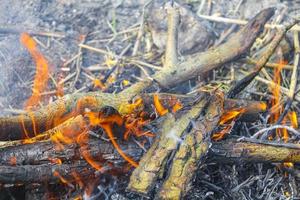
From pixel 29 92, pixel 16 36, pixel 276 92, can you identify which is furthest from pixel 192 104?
pixel 16 36

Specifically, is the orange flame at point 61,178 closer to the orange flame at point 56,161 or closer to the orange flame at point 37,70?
the orange flame at point 56,161

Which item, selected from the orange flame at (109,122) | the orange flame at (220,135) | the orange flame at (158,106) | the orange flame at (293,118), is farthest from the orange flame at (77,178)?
the orange flame at (293,118)

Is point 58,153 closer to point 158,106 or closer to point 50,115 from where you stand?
point 50,115

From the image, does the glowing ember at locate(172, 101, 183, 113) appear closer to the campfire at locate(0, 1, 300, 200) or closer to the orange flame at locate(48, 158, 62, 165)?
the campfire at locate(0, 1, 300, 200)

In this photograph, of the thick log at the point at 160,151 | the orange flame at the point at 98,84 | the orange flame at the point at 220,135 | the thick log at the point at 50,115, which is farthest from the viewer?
the orange flame at the point at 98,84

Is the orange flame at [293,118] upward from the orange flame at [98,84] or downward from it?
downward

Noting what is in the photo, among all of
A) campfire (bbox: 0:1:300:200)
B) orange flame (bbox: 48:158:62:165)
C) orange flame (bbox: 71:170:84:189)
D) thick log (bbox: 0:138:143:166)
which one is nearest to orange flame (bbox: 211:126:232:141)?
campfire (bbox: 0:1:300:200)

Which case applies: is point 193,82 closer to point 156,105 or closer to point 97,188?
point 156,105
